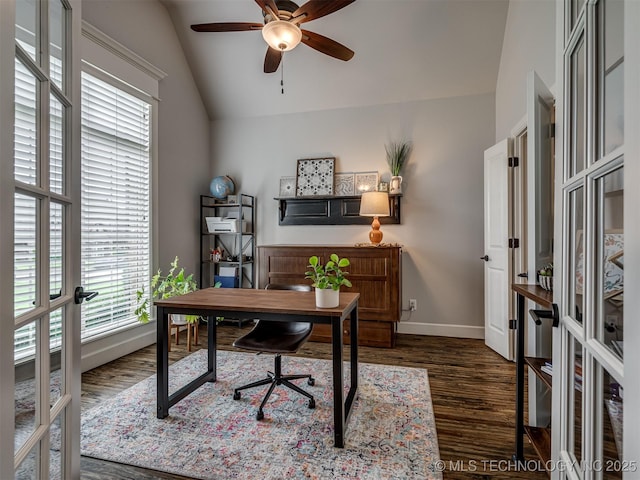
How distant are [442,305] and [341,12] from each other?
10.7 feet

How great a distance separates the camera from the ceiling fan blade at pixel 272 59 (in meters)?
2.58

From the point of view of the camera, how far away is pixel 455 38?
3.34 meters

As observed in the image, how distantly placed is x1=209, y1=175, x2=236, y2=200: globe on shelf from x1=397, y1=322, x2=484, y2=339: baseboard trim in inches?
106

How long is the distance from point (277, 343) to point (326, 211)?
7.25ft

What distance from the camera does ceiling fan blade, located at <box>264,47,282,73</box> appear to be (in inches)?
101

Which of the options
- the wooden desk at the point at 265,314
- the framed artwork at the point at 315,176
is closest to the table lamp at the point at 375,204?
the framed artwork at the point at 315,176

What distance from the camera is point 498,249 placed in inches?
124

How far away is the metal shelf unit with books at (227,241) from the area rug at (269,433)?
1.76 meters

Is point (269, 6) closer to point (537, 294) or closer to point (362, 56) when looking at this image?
point (362, 56)

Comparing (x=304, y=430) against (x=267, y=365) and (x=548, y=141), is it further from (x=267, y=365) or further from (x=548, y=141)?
(x=548, y=141)

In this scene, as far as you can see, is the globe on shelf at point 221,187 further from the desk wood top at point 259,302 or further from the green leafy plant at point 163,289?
the desk wood top at point 259,302

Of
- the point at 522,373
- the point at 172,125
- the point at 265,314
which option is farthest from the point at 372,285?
the point at 172,125

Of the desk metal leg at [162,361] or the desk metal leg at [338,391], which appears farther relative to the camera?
the desk metal leg at [162,361]

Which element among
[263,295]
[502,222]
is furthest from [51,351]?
[502,222]
